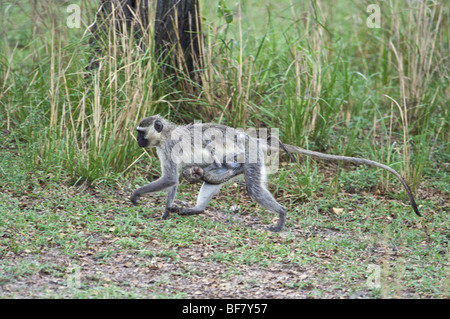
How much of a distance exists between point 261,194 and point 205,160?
771mm

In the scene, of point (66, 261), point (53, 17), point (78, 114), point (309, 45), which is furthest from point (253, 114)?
point (66, 261)

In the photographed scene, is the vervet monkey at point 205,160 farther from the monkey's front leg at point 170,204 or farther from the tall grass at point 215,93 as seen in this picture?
the tall grass at point 215,93

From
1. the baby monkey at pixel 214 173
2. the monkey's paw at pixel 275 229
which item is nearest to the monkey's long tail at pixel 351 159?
the baby monkey at pixel 214 173

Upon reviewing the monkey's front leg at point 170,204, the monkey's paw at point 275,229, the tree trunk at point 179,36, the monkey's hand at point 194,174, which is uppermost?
the tree trunk at point 179,36

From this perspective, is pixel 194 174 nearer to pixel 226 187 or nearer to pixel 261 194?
pixel 261 194

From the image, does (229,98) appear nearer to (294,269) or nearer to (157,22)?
(157,22)

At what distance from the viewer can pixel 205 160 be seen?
6.39 metres

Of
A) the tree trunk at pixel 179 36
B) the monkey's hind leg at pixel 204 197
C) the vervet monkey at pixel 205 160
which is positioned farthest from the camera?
the tree trunk at pixel 179 36

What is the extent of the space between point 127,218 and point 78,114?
173cm

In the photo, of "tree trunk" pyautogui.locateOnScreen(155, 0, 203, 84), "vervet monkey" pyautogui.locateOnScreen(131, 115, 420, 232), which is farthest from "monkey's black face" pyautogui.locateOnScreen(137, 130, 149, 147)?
"tree trunk" pyautogui.locateOnScreen(155, 0, 203, 84)

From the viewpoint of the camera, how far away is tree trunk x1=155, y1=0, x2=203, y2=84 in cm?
735

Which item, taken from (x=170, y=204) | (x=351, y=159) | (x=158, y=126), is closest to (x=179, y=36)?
(x=158, y=126)

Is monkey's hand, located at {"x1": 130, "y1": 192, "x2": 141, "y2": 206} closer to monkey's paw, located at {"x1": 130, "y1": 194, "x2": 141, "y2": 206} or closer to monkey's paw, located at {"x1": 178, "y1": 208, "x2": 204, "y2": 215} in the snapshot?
monkey's paw, located at {"x1": 130, "y1": 194, "x2": 141, "y2": 206}

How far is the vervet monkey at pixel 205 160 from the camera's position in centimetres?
598
